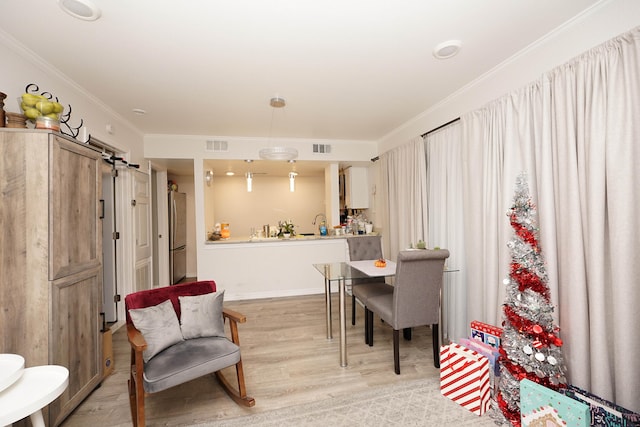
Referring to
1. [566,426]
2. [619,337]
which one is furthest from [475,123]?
[566,426]

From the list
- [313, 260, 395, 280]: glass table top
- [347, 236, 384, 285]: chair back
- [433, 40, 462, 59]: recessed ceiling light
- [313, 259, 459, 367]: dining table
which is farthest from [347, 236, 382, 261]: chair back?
[433, 40, 462, 59]: recessed ceiling light

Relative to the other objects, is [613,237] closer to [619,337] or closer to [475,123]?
[619,337]

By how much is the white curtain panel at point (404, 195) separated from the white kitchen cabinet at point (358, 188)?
809 millimetres

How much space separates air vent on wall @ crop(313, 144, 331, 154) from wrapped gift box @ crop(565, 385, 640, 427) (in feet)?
13.3

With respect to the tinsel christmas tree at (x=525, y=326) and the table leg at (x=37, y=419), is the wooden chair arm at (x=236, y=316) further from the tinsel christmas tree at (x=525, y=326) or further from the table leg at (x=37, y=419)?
the tinsel christmas tree at (x=525, y=326)

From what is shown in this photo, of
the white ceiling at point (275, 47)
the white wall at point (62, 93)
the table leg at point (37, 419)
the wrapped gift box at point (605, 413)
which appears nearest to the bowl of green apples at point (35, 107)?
the white wall at point (62, 93)

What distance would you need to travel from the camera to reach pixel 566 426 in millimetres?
1517

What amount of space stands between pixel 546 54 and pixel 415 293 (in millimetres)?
2051

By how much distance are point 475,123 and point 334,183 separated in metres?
2.81

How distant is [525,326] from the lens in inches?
69.3

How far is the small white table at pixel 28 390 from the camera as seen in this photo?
46.2 inches

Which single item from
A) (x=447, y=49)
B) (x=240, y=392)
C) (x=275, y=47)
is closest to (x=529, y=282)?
(x=447, y=49)

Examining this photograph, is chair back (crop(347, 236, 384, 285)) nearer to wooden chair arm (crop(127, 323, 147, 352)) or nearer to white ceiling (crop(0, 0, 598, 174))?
white ceiling (crop(0, 0, 598, 174))

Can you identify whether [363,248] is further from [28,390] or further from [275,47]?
[28,390]
